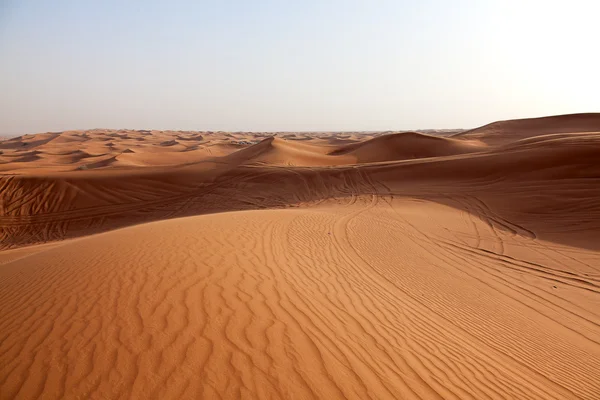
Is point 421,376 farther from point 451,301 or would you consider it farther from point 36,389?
point 36,389

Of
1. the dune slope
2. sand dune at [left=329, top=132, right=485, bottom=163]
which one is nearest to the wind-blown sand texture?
the dune slope

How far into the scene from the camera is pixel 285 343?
3.32 meters

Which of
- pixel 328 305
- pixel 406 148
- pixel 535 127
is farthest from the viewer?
pixel 535 127

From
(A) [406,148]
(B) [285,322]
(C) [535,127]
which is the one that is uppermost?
(C) [535,127]

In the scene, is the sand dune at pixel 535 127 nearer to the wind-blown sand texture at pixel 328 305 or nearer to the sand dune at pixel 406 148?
the sand dune at pixel 406 148

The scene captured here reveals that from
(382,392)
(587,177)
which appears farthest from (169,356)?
(587,177)

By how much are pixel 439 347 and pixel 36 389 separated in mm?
3781

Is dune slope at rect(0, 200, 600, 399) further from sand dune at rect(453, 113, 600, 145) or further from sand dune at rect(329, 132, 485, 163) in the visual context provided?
sand dune at rect(453, 113, 600, 145)

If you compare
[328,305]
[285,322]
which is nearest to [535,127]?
[328,305]

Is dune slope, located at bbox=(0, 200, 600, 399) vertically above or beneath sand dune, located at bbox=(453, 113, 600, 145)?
beneath

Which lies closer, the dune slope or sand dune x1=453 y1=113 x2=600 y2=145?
the dune slope

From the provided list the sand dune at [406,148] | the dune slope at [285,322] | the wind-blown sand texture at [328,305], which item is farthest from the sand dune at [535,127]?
the dune slope at [285,322]

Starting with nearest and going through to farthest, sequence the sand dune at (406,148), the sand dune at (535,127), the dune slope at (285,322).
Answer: the dune slope at (285,322) < the sand dune at (406,148) < the sand dune at (535,127)

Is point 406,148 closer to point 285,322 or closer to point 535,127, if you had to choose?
point 535,127
